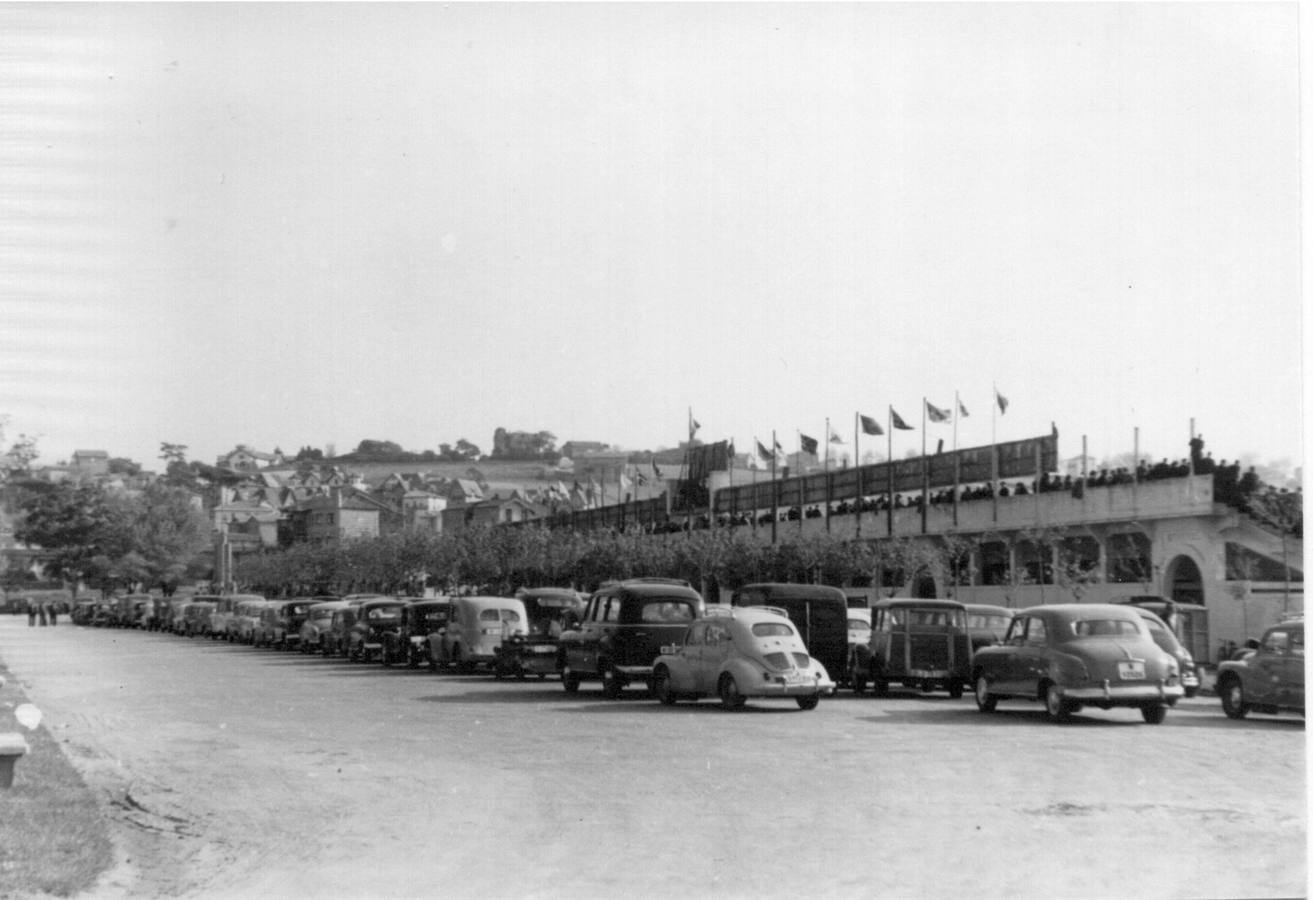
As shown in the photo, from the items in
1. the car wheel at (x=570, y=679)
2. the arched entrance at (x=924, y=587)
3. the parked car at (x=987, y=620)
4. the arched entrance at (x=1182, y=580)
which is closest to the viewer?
the car wheel at (x=570, y=679)

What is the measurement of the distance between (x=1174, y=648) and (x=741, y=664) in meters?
6.63

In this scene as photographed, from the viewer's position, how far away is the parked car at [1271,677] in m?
18.3

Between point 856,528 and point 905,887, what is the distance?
41.1 metres

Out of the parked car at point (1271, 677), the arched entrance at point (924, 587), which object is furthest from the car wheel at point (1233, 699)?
the arched entrance at point (924, 587)

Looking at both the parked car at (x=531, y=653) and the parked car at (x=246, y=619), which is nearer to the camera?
the parked car at (x=531, y=653)

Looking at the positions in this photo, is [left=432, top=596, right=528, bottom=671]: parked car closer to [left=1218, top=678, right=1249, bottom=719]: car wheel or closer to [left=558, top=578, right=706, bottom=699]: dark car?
[left=558, top=578, right=706, bottom=699]: dark car

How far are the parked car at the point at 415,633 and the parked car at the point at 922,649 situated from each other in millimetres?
11161

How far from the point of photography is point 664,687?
72.2ft

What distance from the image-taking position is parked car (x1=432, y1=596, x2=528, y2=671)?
29266mm

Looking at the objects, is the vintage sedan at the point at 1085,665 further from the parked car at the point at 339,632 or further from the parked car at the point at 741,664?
the parked car at the point at 339,632

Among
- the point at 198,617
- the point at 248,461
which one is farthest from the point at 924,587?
the point at 248,461

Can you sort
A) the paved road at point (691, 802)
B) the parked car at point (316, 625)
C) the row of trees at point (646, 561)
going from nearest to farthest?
the paved road at point (691, 802), the parked car at point (316, 625), the row of trees at point (646, 561)

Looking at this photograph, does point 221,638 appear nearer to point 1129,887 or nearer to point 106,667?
point 106,667

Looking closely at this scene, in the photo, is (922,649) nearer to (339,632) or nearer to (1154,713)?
(1154,713)
